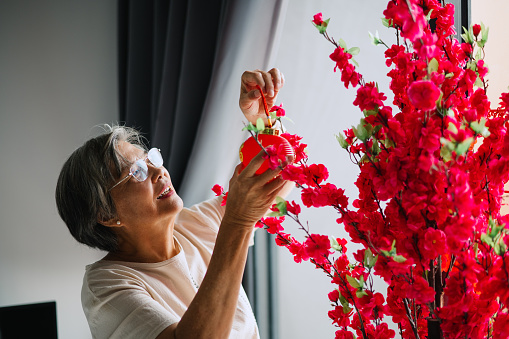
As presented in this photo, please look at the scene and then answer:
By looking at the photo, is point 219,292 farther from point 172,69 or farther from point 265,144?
point 172,69

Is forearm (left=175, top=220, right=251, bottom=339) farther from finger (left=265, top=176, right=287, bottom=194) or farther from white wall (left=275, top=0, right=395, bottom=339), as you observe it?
white wall (left=275, top=0, right=395, bottom=339)

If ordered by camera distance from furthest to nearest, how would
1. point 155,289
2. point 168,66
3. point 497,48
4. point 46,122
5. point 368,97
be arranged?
point 46,122, point 168,66, point 497,48, point 155,289, point 368,97

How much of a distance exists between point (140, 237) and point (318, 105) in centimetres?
88

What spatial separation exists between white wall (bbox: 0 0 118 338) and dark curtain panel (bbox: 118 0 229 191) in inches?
7.9

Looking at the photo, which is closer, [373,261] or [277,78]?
[373,261]

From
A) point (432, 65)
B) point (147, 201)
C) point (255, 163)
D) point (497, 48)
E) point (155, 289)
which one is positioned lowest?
point (155, 289)

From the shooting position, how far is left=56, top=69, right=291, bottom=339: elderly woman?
1.13m

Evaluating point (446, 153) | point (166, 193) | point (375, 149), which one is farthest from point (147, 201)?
point (446, 153)

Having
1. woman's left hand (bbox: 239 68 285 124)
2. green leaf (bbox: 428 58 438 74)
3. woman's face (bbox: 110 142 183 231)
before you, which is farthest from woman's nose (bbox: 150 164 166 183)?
green leaf (bbox: 428 58 438 74)

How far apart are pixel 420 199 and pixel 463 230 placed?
0.21ft

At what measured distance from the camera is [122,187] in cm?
138

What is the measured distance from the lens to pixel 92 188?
1.35m

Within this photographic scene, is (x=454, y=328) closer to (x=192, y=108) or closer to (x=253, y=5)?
(x=253, y=5)

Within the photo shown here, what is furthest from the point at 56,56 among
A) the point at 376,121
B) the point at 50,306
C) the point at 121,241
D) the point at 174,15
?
the point at 376,121
